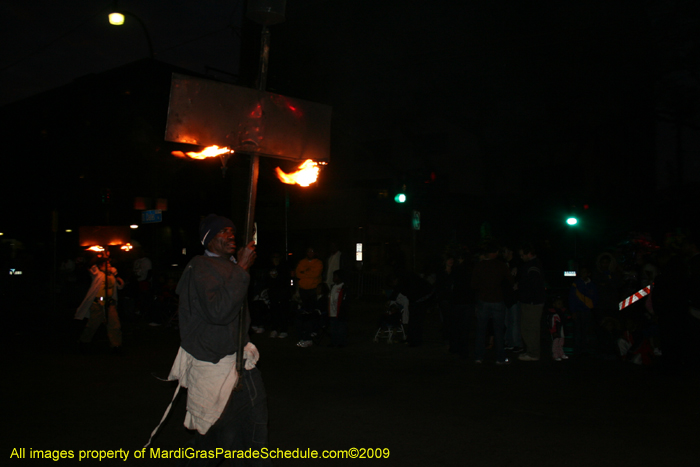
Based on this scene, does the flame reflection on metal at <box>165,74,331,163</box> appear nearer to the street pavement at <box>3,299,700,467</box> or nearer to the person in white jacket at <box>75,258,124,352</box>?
the street pavement at <box>3,299,700,467</box>

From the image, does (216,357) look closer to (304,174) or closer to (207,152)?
(207,152)

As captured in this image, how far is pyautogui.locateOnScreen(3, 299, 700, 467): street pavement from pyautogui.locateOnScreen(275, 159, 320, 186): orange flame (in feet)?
5.88

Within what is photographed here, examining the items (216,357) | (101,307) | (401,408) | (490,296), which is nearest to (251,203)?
(216,357)

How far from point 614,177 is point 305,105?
3624 centimetres

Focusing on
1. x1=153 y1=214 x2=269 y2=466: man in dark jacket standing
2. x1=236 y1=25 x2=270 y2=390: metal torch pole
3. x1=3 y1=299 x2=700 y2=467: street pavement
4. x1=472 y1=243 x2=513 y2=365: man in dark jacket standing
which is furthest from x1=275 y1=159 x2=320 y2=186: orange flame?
x1=472 y1=243 x2=513 y2=365: man in dark jacket standing

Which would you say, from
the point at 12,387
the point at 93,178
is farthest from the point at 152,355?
the point at 93,178

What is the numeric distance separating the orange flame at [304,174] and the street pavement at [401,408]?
179 cm

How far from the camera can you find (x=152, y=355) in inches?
407

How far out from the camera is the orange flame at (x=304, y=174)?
4.22 meters

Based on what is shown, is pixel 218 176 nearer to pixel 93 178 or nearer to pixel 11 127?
pixel 93 178

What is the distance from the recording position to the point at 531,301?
9766 millimetres

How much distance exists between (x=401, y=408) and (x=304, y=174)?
3.41m

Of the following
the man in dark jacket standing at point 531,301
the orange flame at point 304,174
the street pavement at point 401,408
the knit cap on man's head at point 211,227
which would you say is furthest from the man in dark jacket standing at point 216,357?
the man in dark jacket standing at point 531,301

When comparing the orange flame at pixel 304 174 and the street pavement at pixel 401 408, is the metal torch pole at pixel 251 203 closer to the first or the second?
the orange flame at pixel 304 174
